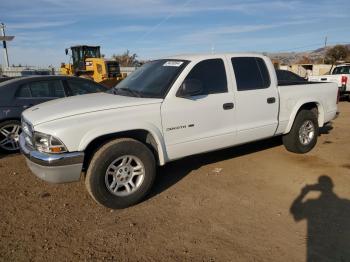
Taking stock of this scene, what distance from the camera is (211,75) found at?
489cm

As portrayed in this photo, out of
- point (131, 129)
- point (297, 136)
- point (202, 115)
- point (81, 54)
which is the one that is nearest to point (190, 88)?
point (202, 115)

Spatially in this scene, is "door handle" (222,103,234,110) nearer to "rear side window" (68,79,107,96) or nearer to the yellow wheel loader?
"rear side window" (68,79,107,96)

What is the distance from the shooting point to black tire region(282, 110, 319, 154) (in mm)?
6070

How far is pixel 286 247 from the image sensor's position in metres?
3.31

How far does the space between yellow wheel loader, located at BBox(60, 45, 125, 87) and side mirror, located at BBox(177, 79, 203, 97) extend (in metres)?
13.6

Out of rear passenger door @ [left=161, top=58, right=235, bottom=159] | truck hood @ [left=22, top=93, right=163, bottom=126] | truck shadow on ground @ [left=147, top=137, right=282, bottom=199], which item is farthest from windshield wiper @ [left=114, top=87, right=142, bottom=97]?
truck shadow on ground @ [left=147, top=137, right=282, bottom=199]

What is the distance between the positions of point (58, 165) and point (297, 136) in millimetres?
4231

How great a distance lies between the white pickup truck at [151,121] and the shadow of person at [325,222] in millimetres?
1352

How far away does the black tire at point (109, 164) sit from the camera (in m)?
3.96

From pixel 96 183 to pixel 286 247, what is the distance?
219 cm

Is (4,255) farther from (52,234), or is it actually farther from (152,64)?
(152,64)

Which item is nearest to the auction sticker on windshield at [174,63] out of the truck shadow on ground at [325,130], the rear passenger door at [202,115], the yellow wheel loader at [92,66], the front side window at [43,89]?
the rear passenger door at [202,115]

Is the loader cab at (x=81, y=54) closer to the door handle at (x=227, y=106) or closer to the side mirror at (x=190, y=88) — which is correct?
the door handle at (x=227, y=106)

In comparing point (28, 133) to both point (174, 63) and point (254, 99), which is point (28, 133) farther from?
Result: point (254, 99)
